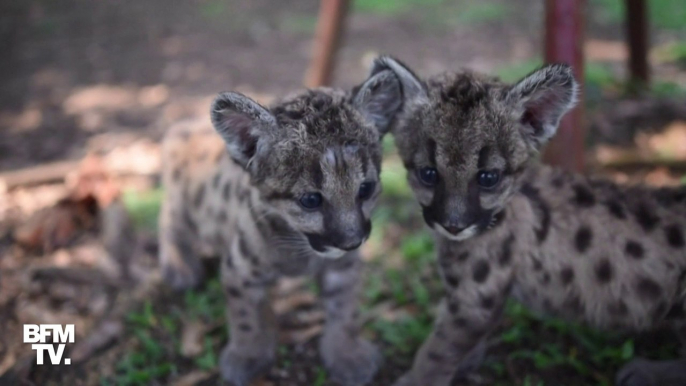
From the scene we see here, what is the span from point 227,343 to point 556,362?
8.18 ft

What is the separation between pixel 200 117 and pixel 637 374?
5.12 m

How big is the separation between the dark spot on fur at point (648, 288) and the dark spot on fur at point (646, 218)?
1.07 ft

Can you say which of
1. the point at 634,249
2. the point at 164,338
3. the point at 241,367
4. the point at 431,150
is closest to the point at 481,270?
the point at 431,150

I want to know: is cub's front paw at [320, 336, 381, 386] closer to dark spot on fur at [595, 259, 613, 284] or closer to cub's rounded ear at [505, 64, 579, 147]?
dark spot on fur at [595, 259, 613, 284]

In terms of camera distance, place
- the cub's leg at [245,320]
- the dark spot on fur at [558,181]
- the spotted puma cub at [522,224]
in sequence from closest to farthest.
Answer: the spotted puma cub at [522,224] < the dark spot on fur at [558,181] < the cub's leg at [245,320]

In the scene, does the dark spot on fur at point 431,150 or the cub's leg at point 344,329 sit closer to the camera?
the dark spot on fur at point 431,150

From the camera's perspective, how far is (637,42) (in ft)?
27.8

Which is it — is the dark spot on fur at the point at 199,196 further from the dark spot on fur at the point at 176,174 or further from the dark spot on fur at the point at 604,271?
the dark spot on fur at the point at 604,271

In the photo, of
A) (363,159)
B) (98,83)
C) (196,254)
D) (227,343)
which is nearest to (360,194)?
(363,159)

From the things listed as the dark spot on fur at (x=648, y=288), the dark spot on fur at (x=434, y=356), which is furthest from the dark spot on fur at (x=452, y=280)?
the dark spot on fur at (x=648, y=288)

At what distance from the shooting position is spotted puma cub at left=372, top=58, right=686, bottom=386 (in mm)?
4012

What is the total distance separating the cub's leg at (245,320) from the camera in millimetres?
4688

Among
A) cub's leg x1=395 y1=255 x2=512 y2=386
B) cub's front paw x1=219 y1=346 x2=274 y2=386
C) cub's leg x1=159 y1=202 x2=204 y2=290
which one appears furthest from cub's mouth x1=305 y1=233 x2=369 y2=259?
cub's leg x1=159 y1=202 x2=204 y2=290

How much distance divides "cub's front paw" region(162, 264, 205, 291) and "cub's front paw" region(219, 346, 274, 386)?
3.98 ft
